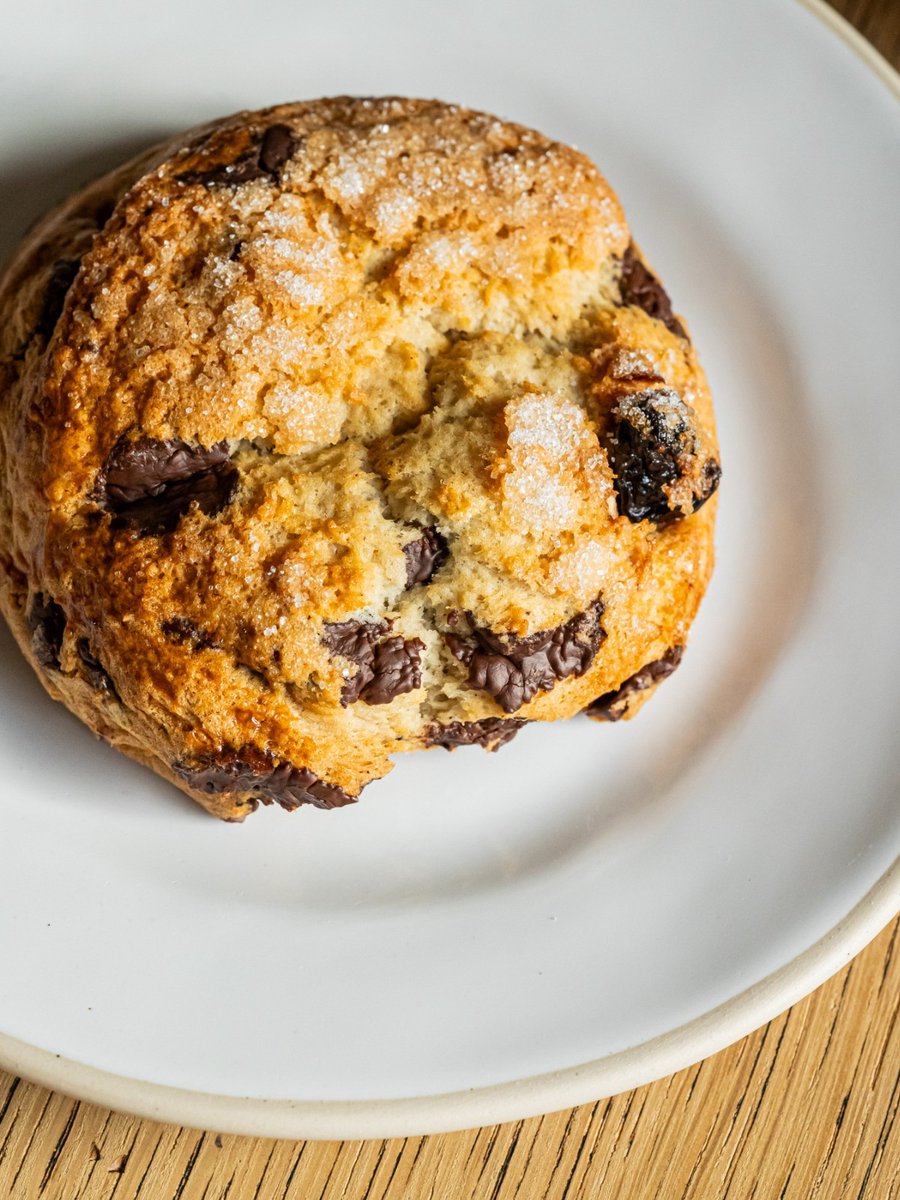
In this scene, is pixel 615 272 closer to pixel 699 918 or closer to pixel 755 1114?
pixel 699 918

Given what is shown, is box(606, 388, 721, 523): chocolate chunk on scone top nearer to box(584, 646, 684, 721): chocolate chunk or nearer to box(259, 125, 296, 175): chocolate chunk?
box(584, 646, 684, 721): chocolate chunk

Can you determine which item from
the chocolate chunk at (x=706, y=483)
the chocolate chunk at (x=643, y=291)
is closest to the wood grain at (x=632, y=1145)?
the chocolate chunk at (x=706, y=483)

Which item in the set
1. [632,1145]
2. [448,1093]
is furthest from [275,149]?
[632,1145]

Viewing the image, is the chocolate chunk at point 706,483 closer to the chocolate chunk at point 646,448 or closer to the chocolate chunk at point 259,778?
the chocolate chunk at point 646,448

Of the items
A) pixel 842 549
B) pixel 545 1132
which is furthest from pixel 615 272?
pixel 545 1132

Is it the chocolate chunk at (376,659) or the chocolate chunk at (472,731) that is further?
the chocolate chunk at (472,731)

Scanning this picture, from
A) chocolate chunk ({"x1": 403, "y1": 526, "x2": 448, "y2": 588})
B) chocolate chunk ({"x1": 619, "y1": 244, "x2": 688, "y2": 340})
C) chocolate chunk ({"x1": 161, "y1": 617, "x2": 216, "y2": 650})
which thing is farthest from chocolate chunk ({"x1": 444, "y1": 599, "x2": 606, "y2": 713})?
chocolate chunk ({"x1": 619, "y1": 244, "x2": 688, "y2": 340})

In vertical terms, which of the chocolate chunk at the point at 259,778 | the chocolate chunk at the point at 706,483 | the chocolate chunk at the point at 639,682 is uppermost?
the chocolate chunk at the point at 706,483
